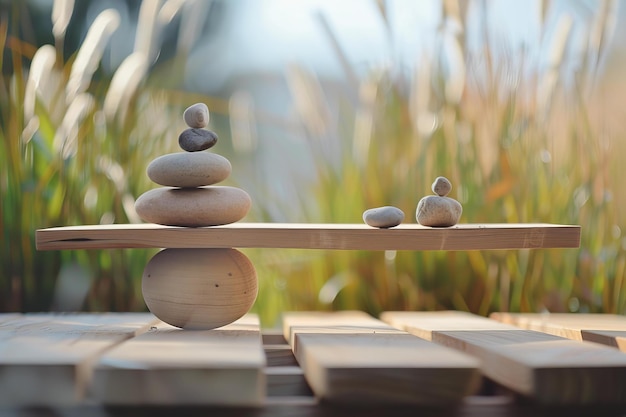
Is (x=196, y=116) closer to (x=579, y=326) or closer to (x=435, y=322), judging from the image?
(x=435, y=322)

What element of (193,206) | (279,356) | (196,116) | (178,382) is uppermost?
(196,116)

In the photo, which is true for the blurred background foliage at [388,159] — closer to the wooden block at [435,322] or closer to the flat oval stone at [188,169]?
the wooden block at [435,322]

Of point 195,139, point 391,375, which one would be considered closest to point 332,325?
point 195,139

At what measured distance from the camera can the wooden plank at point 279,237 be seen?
165 cm

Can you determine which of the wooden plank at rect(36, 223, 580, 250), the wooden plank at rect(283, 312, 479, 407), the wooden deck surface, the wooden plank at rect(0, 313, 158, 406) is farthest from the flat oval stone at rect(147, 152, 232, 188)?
the wooden plank at rect(283, 312, 479, 407)

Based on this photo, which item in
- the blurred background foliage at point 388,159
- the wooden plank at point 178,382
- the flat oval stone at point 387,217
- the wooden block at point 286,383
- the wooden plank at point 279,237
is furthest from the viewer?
the blurred background foliage at point 388,159

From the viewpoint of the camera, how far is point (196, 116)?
1.79 metres

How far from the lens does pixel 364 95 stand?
8.98 feet

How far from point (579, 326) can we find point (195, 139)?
1.07 meters

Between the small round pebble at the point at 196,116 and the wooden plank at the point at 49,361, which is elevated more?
the small round pebble at the point at 196,116

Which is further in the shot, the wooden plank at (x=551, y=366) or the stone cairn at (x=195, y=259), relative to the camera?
the stone cairn at (x=195, y=259)

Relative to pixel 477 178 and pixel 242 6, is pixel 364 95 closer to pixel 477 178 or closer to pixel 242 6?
pixel 477 178

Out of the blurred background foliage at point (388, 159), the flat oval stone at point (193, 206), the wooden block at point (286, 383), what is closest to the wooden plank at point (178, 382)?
the wooden block at point (286, 383)

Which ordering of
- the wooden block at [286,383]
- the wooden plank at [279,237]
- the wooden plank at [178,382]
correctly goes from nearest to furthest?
the wooden plank at [178,382] < the wooden block at [286,383] < the wooden plank at [279,237]
